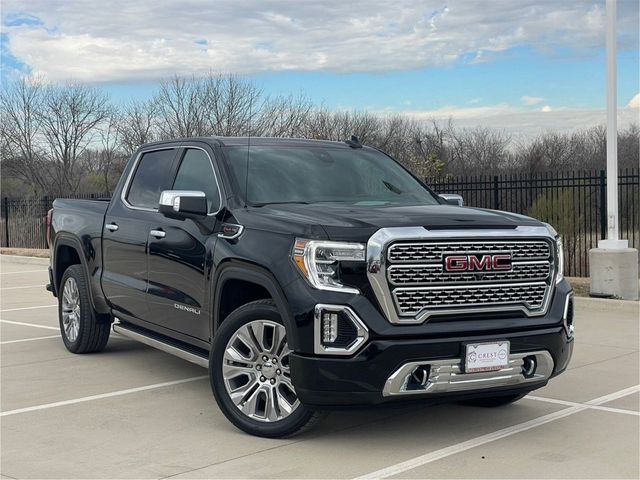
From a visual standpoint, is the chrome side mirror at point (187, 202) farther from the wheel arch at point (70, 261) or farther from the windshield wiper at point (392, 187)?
the wheel arch at point (70, 261)

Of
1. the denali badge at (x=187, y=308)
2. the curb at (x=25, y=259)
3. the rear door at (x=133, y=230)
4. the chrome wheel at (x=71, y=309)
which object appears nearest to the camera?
the denali badge at (x=187, y=308)

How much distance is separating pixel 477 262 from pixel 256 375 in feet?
5.13

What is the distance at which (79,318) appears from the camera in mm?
8359

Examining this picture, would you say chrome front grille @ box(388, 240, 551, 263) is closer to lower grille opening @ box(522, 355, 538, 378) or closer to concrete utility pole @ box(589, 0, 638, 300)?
lower grille opening @ box(522, 355, 538, 378)

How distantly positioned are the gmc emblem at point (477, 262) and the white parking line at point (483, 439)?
1118 millimetres

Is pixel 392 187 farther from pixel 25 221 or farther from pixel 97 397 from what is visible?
pixel 25 221

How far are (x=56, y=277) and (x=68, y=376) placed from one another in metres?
1.69

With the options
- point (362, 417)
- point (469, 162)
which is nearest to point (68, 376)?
point (362, 417)

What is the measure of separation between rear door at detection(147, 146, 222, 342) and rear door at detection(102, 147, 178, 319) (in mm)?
166

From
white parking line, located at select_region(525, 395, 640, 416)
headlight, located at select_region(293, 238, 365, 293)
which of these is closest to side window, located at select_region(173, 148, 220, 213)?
headlight, located at select_region(293, 238, 365, 293)

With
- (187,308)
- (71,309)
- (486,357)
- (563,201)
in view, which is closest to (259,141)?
(187,308)

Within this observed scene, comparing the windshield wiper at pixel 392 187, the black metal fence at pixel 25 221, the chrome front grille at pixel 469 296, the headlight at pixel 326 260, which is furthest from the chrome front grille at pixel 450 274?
the black metal fence at pixel 25 221

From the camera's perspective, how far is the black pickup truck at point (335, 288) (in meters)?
4.91

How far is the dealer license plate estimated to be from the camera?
499 centimetres
